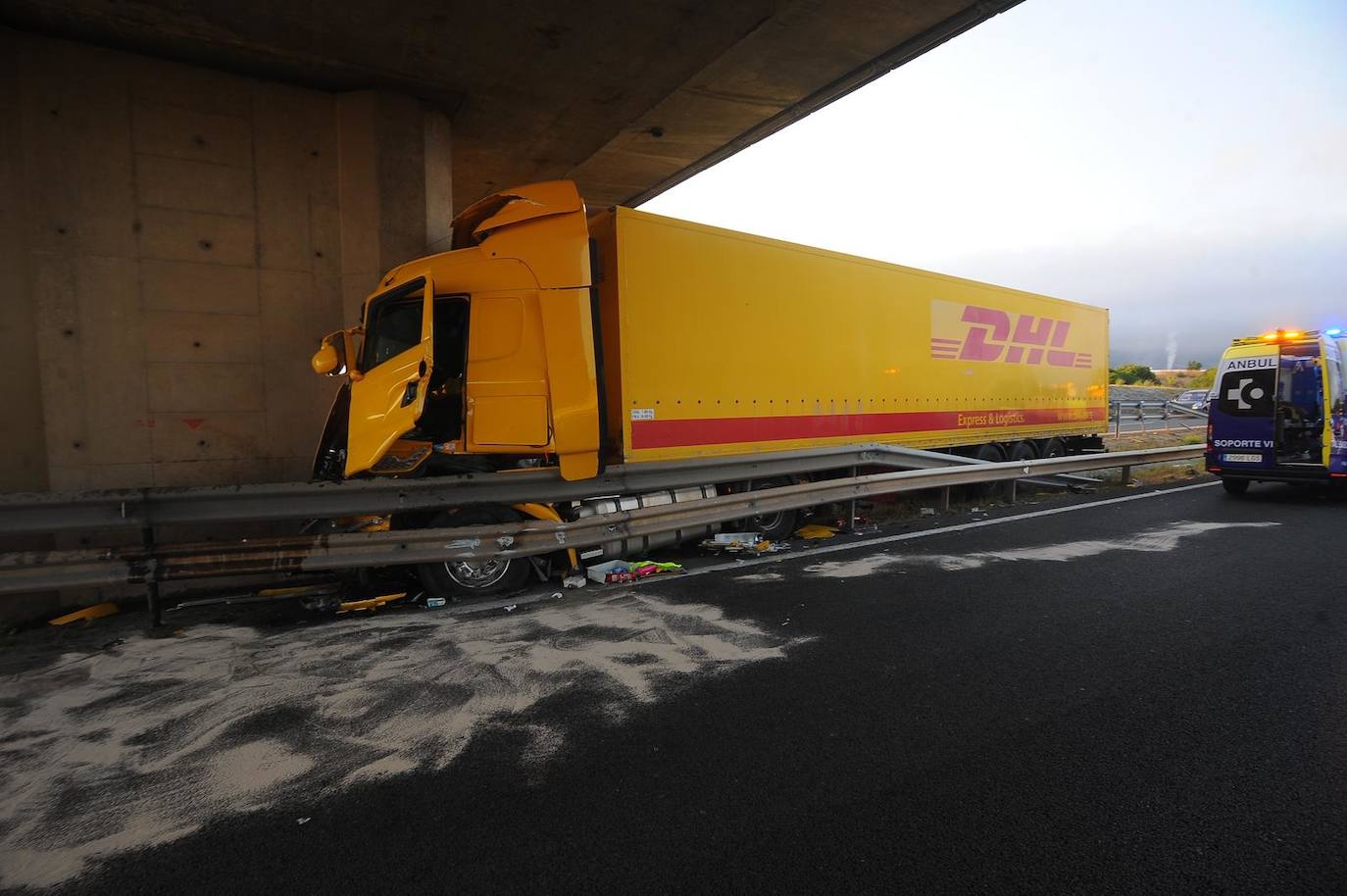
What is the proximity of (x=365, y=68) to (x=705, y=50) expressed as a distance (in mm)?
3613

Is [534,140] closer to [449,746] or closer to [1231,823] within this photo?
[449,746]

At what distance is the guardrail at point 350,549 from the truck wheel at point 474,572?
21cm

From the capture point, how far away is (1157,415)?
2255cm

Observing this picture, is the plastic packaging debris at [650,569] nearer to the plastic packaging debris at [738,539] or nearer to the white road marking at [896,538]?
the white road marking at [896,538]

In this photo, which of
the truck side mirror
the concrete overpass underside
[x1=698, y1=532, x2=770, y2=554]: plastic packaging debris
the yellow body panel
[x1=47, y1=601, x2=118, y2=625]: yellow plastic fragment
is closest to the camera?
[x1=47, y1=601, x2=118, y2=625]: yellow plastic fragment

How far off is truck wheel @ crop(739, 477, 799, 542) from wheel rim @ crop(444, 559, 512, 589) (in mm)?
2845

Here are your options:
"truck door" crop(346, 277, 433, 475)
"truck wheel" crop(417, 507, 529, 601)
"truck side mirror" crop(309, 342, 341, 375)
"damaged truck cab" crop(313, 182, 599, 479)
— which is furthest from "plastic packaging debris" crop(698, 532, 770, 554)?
"truck side mirror" crop(309, 342, 341, 375)

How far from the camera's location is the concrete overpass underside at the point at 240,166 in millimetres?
5809

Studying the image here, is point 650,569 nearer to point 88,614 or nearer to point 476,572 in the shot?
point 476,572

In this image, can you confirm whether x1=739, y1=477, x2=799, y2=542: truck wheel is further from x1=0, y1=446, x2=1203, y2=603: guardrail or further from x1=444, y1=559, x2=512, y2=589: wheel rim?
x1=444, y1=559, x2=512, y2=589: wheel rim

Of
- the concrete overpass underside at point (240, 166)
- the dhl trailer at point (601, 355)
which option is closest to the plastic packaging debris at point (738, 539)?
the dhl trailer at point (601, 355)

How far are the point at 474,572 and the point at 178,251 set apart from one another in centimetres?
444

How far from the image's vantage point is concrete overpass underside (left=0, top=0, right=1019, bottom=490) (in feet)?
19.1

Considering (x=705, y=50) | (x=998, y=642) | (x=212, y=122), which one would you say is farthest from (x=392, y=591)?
(x=705, y=50)
